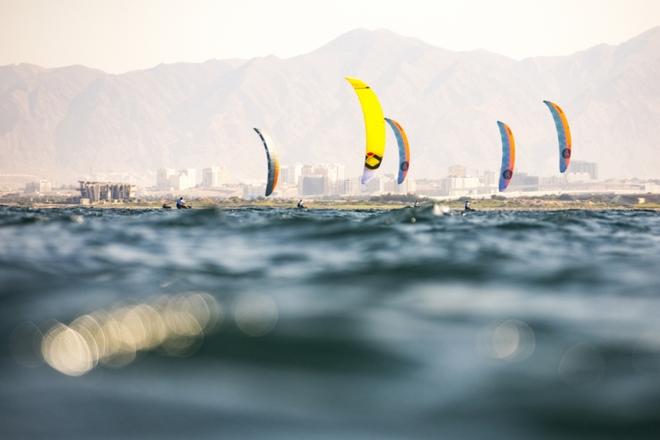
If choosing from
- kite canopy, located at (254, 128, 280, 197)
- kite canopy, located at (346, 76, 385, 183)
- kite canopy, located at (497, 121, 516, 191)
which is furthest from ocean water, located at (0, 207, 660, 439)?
kite canopy, located at (497, 121, 516, 191)

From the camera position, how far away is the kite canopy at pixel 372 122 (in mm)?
53812

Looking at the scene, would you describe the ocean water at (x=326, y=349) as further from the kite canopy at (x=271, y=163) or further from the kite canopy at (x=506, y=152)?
the kite canopy at (x=506, y=152)

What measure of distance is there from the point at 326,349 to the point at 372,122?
48.3 meters

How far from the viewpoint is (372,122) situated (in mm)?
54875

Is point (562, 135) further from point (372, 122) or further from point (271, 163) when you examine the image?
point (271, 163)

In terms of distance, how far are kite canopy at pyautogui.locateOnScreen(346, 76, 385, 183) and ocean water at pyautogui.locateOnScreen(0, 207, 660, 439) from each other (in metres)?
40.0

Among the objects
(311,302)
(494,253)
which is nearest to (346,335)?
(311,302)

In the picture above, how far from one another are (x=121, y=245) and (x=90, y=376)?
1168cm

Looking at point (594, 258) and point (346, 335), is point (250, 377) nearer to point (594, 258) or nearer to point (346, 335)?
point (346, 335)

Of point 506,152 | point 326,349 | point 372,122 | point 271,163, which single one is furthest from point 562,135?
point 326,349

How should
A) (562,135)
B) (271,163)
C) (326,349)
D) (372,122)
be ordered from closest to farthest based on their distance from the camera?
1. (326,349)
2. (372,122)
3. (271,163)
4. (562,135)

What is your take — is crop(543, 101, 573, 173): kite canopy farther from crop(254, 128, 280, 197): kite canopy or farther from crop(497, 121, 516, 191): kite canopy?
crop(254, 128, 280, 197): kite canopy

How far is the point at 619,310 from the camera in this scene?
9938 millimetres

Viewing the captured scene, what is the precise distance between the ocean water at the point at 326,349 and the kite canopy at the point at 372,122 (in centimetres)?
4002
